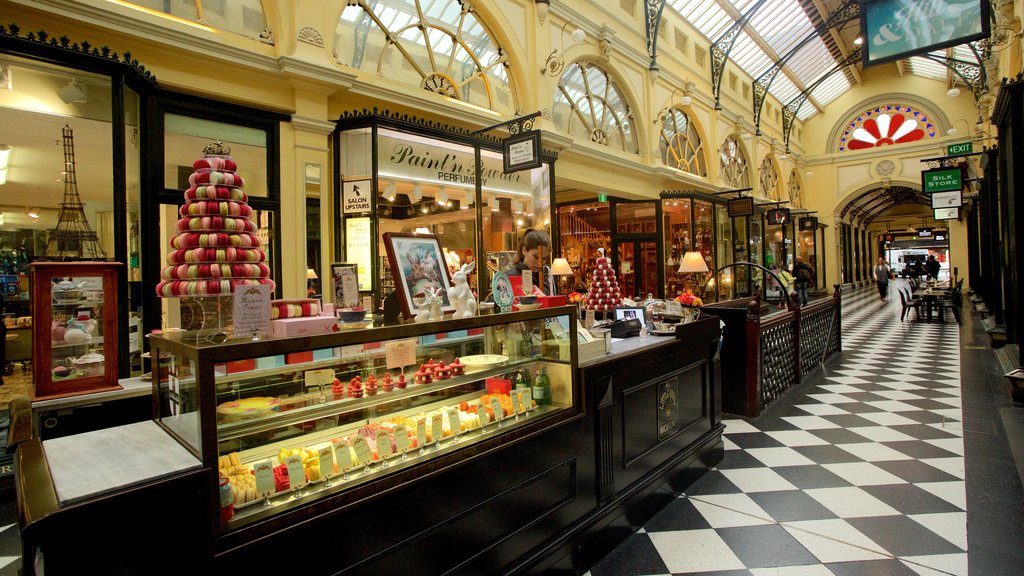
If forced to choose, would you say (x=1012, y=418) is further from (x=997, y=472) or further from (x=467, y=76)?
(x=467, y=76)

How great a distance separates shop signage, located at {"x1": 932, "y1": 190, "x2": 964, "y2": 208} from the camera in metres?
12.2

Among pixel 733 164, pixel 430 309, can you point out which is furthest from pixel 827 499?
pixel 733 164

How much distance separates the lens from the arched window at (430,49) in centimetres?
588

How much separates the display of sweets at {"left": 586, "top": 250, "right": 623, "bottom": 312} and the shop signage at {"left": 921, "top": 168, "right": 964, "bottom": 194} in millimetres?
12347

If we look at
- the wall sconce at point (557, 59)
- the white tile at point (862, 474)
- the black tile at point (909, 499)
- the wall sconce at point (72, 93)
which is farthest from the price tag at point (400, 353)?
the wall sconce at point (557, 59)

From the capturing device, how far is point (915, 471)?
3578 millimetres

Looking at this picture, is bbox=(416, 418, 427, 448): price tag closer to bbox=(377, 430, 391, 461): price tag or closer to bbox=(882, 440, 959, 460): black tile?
bbox=(377, 430, 391, 461): price tag

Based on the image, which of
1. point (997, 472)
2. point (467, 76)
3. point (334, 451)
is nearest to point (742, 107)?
point (467, 76)

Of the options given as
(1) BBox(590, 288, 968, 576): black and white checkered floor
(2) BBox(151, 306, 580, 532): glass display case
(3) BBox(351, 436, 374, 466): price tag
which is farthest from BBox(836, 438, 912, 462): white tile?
(3) BBox(351, 436, 374, 466): price tag

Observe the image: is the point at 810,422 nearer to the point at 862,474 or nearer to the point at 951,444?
the point at 951,444

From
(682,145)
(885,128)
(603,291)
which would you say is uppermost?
(885,128)

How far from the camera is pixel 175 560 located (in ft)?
4.26

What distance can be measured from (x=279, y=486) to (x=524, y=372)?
129 cm

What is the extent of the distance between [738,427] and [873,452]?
1045 mm
